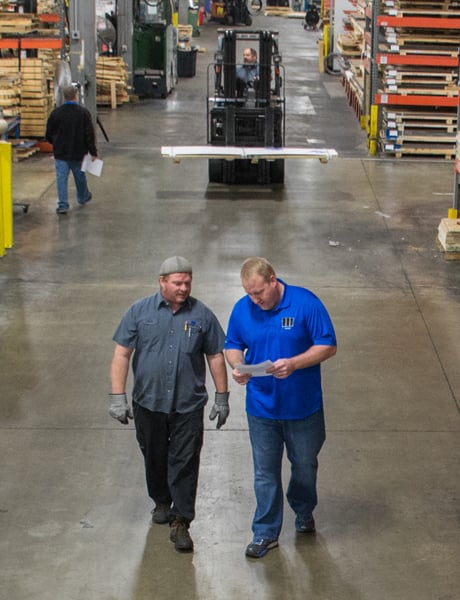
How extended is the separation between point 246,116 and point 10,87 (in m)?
4.23

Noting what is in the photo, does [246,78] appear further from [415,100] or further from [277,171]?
[415,100]

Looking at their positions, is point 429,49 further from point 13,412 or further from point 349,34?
point 13,412

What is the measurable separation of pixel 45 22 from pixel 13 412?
1453cm

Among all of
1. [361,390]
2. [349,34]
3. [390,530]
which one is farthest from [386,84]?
[390,530]

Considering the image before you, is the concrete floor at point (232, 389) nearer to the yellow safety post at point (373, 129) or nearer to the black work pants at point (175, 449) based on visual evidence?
the black work pants at point (175, 449)

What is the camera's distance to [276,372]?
21.3ft

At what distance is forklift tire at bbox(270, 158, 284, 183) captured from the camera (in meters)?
18.3

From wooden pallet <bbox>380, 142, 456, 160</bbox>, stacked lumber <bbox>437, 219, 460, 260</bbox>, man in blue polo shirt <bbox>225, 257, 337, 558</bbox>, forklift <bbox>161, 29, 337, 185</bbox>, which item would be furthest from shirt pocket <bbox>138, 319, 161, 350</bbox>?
wooden pallet <bbox>380, 142, 456, 160</bbox>

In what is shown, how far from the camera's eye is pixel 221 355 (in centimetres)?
696

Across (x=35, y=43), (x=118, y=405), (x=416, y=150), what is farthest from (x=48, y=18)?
(x=118, y=405)

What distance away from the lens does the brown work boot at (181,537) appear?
7043mm

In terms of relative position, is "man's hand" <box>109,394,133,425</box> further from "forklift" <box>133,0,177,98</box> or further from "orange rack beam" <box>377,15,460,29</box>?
"forklift" <box>133,0,177,98</box>

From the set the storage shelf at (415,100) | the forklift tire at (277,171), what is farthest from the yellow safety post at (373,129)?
the forklift tire at (277,171)

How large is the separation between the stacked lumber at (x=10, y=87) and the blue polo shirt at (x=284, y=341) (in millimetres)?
13436
